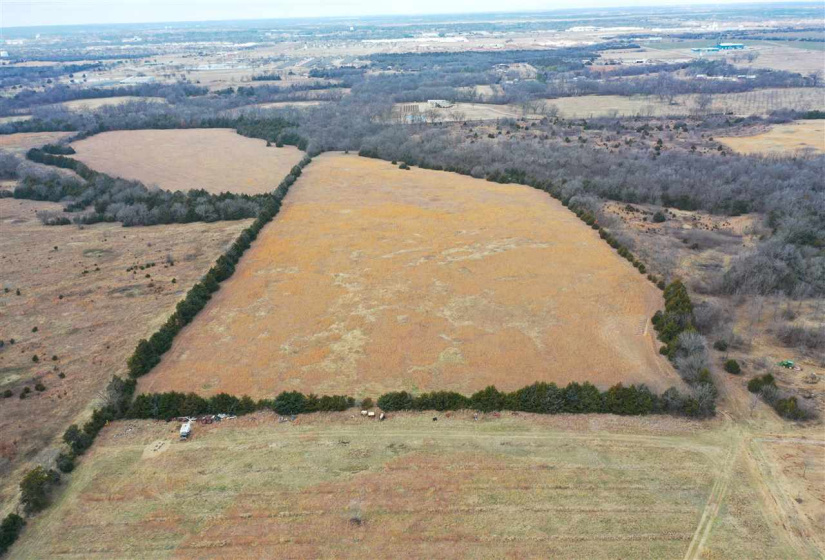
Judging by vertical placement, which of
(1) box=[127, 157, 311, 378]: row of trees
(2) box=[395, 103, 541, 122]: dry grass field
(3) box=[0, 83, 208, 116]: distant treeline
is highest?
(3) box=[0, 83, 208, 116]: distant treeline

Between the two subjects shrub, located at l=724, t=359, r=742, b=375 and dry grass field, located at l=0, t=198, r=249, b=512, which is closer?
dry grass field, located at l=0, t=198, r=249, b=512

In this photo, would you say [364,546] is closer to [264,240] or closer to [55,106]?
[264,240]

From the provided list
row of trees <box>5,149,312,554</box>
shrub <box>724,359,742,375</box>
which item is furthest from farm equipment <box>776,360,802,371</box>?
row of trees <box>5,149,312,554</box>

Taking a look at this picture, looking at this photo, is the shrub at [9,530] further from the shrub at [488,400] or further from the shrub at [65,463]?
the shrub at [488,400]

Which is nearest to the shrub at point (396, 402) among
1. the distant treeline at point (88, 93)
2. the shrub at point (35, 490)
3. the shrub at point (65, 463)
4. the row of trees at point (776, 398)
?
the shrub at point (65, 463)

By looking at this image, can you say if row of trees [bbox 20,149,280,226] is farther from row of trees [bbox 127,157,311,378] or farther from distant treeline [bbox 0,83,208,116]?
distant treeline [bbox 0,83,208,116]

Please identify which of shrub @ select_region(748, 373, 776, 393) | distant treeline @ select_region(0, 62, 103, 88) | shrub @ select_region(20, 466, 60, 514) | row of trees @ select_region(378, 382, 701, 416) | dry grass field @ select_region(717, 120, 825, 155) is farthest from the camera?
distant treeline @ select_region(0, 62, 103, 88)

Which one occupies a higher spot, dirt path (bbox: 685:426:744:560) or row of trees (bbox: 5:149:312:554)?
row of trees (bbox: 5:149:312:554)
